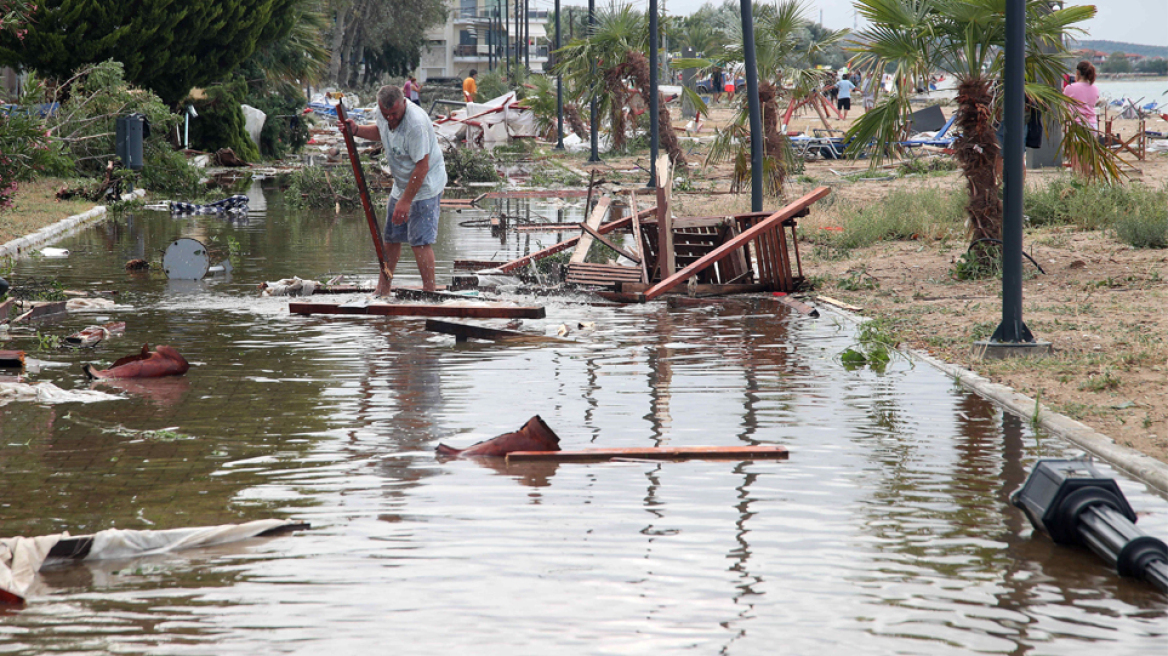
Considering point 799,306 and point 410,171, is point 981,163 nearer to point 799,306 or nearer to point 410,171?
point 799,306

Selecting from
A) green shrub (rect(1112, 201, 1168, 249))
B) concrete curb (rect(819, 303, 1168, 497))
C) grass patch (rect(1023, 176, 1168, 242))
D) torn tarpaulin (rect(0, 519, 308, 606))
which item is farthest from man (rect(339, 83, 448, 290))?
green shrub (rect(1112, 201, 1168, 249))

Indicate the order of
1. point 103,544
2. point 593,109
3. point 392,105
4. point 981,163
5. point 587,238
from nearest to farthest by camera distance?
point 103,544 → point 392,105 → point 981,163 → point 587,238 → point 593,109

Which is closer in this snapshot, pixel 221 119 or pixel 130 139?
pixel 130 139

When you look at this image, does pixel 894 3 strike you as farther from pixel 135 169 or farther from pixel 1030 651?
pixel 135 169

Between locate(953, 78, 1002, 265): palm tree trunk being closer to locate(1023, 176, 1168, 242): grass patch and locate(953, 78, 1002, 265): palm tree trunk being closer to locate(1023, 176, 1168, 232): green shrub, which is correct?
locate(1023, 176, 1168, 242): grass patch

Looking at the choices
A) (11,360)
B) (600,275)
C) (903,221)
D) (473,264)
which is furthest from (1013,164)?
(903,221)

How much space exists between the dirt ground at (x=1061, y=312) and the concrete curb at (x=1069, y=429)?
0.36ft

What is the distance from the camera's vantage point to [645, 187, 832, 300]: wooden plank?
36.9 feet

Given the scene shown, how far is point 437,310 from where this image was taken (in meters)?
10.1

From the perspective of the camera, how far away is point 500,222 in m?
18.7

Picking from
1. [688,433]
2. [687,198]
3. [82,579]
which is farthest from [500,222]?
[82,579]

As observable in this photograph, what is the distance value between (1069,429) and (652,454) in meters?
2.18

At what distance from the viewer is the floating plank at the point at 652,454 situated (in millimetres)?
6027

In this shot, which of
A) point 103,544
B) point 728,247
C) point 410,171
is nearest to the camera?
→ point 103,544
